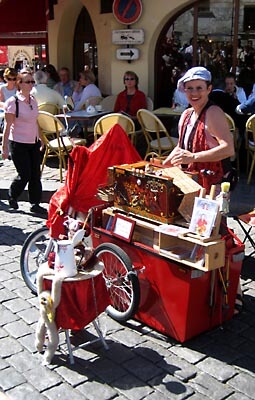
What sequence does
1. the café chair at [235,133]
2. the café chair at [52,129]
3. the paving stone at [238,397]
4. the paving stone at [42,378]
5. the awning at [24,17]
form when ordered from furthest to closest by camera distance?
1. the awning at [24,17]
2. the café chair at [52,129]
3. the café chair at [235,133]
4. the paving stone at [42,378]
5. the paving stone at [238,397]

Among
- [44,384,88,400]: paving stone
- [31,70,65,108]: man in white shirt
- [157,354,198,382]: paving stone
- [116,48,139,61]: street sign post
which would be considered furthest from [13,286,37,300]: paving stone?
[116,48,139,61]: street sign post

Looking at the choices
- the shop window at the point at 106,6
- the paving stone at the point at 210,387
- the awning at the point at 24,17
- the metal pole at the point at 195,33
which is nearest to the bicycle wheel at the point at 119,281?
the paving stone at the point at 210,387

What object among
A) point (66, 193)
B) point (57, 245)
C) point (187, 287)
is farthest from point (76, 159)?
point (187, 287)

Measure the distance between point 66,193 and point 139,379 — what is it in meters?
1.47

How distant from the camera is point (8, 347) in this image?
140 inches

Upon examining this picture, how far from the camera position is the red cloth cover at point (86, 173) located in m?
3.94

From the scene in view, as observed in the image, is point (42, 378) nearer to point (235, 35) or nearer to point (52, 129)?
point (52, 129)

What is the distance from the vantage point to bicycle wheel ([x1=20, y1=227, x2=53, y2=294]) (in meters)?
4.18

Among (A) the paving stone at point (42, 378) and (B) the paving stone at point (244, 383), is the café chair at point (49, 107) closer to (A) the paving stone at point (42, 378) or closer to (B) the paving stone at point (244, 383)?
(A) the paving stone at point (42, 378)

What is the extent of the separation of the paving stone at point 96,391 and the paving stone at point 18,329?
0.78 m

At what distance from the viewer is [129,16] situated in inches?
348

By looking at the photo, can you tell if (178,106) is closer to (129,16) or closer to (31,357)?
(129,16)

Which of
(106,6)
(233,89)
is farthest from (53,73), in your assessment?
(233,89)

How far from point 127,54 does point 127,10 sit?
0.70m
